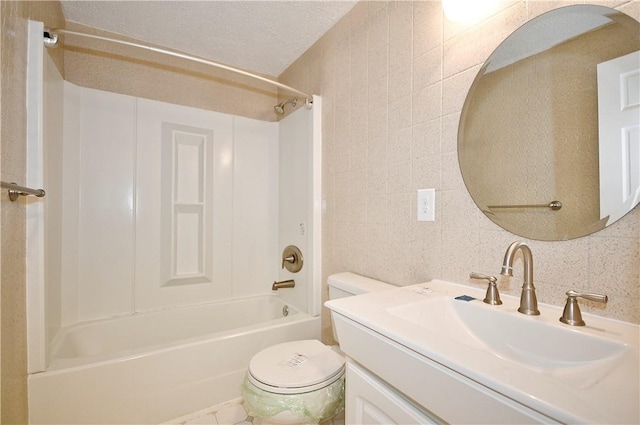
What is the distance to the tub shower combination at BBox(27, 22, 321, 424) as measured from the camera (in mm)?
1174

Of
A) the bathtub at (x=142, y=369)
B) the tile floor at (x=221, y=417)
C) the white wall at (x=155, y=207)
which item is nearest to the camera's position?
the bathtub at (x=142, y=369)

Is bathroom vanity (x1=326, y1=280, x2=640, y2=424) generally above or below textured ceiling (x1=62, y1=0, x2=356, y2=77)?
below

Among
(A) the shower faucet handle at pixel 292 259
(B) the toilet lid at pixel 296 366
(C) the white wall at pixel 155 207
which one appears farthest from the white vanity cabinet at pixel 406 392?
(C) the white wall at pixel 155 207

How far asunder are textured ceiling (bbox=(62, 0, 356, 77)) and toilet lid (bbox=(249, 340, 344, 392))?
176 cm

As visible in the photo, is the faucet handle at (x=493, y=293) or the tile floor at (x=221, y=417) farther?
the tile floor at (x=221, y=417)

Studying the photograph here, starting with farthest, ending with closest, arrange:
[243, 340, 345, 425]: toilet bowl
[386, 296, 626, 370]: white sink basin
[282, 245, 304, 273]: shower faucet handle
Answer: [282, 245, 304, 273]: shower faucet handle → [243, 340, 345, 425]: toilet bowl → [386, 296, 626, 370]: white sink basin

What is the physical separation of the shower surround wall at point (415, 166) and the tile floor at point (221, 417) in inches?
23.6

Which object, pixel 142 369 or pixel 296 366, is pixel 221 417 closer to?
pixel 142 369

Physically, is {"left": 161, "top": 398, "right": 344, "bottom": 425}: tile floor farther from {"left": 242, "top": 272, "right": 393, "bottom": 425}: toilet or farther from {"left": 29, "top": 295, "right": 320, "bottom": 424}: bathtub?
{"left": 242, "top": 272, "right": 393, "bottom": 425}: toilet

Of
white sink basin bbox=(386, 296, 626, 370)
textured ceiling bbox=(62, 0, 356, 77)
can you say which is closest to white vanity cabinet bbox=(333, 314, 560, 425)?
white sink basin bbox=(386, 296, 626, 370)

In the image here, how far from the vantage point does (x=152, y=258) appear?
1894mm

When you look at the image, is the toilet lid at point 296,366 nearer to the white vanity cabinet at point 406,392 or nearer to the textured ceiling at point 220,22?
the white vanity cabinet at point 406,392

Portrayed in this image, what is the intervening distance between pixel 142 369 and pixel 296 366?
73 centimetres

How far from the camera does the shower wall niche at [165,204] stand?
162cm
